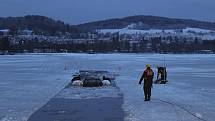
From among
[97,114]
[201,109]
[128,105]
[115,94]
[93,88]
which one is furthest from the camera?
[93,88]

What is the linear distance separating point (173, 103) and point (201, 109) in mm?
1958

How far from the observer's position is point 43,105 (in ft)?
57.3

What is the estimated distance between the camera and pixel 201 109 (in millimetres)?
16266

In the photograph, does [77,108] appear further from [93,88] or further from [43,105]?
[93,88]

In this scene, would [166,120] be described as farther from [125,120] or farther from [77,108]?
[77,108]

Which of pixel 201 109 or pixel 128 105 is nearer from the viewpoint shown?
pixel 201 109

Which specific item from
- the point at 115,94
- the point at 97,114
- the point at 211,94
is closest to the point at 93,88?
the point at 115,94

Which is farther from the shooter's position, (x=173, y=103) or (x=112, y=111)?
(x=173, y=103)

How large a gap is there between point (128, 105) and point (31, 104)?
3.62 m

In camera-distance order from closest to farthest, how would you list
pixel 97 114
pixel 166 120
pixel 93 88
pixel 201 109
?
1. pixel 166 120
2. pixel 97 114
3. pixel 201 109
4. pixel 93 88

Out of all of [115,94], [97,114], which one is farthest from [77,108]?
[115,94]

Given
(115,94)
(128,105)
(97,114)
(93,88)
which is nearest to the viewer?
(97,114)

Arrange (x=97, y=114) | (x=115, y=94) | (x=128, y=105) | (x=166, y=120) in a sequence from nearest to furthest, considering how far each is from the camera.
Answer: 1. (x=166, y=120)
2. (x=97, y=114)
3. (x=128, y=105)
4. (x=115, y=94)

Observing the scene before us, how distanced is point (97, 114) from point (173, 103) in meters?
4.34
